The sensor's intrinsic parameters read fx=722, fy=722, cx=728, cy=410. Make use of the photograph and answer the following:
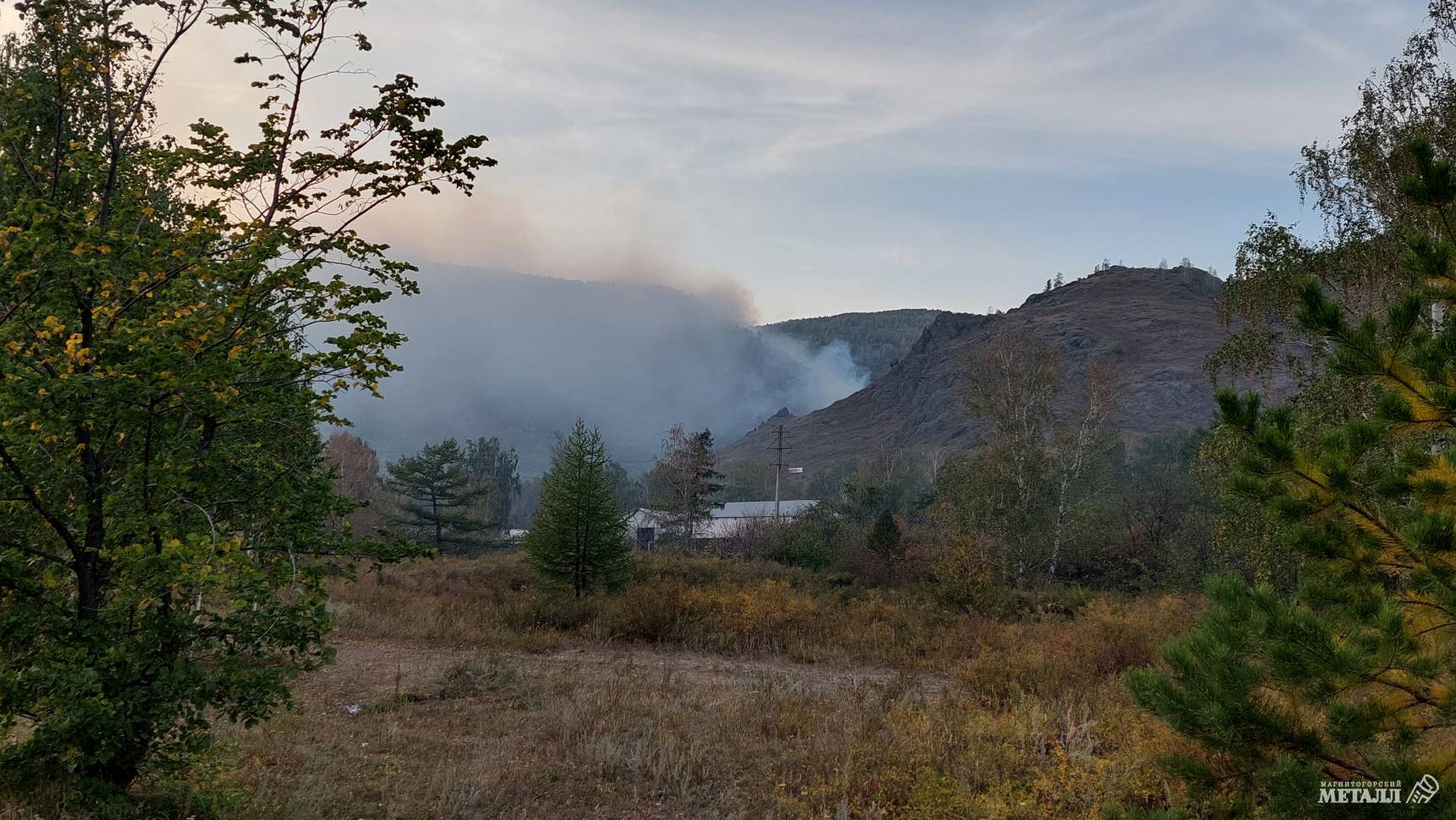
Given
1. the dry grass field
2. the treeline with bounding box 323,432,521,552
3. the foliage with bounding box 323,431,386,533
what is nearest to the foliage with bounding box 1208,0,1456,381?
the dry grass field

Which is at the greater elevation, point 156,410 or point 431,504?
point 156,410

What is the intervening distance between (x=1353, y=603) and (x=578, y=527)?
1731 centimetres

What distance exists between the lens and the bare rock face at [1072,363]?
108 m

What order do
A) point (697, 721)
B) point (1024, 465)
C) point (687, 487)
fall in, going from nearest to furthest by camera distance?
point (697, 721)
point (1024, 465)
point (687, 487)

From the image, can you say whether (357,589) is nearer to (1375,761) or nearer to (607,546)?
(607,546)

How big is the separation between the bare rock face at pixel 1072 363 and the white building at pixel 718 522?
48122 millimetres

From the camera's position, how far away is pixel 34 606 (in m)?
4.41

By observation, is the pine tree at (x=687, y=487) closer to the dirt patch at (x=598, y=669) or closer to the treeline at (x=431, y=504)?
the treeline at (x=431, y=504)

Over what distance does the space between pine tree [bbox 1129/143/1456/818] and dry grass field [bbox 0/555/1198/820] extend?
2868 mm

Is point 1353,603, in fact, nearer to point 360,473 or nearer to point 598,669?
point 598,669

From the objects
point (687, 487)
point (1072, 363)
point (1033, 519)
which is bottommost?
point (1033, 519)

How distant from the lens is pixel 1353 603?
12.0 ft

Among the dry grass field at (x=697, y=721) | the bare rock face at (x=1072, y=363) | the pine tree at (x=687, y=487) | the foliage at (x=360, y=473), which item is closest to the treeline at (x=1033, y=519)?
the pine tree at (x=687, y=487)

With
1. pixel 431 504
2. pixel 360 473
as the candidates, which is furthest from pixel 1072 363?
pixel 360 473
